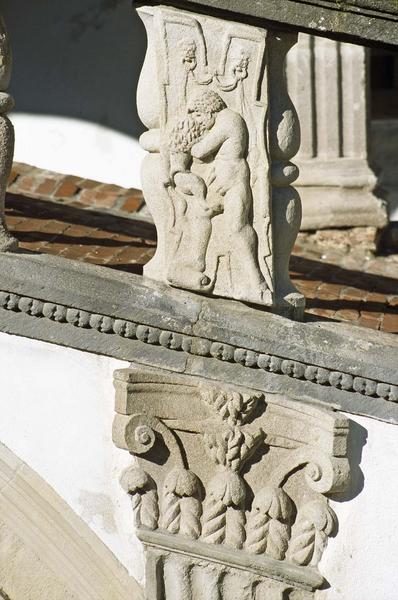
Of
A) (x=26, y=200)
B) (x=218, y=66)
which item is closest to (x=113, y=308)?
(x=218, y=66)

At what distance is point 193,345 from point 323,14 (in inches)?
53.0

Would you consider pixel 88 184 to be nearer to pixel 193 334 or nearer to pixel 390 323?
pixel 390 323

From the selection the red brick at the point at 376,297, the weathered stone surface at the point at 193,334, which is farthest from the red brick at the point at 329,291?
the weathered stone surface at the point at 193,334

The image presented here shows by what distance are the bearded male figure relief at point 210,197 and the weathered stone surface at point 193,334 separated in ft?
0.42

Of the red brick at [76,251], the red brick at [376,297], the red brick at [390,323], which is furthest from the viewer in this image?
the red brick at [376,297]

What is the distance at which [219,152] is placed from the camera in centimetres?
650

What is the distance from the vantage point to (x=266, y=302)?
665 cm

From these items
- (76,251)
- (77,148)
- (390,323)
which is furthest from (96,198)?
(390,323)

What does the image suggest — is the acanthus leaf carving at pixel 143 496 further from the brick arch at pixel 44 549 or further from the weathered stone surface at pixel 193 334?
the weathered stone surface at pixel 193 334

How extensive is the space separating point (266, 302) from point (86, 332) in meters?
0.71

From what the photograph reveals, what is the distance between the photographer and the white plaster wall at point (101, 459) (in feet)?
22.6

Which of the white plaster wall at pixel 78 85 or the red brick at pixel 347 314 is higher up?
the white plaster wall at pixel 78 85

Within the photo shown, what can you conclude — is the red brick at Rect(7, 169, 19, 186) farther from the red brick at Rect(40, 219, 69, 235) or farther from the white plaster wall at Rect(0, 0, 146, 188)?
the red brick at Rect(40, 219, 69, 235)

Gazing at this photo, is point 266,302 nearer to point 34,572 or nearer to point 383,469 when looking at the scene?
point 383,469
